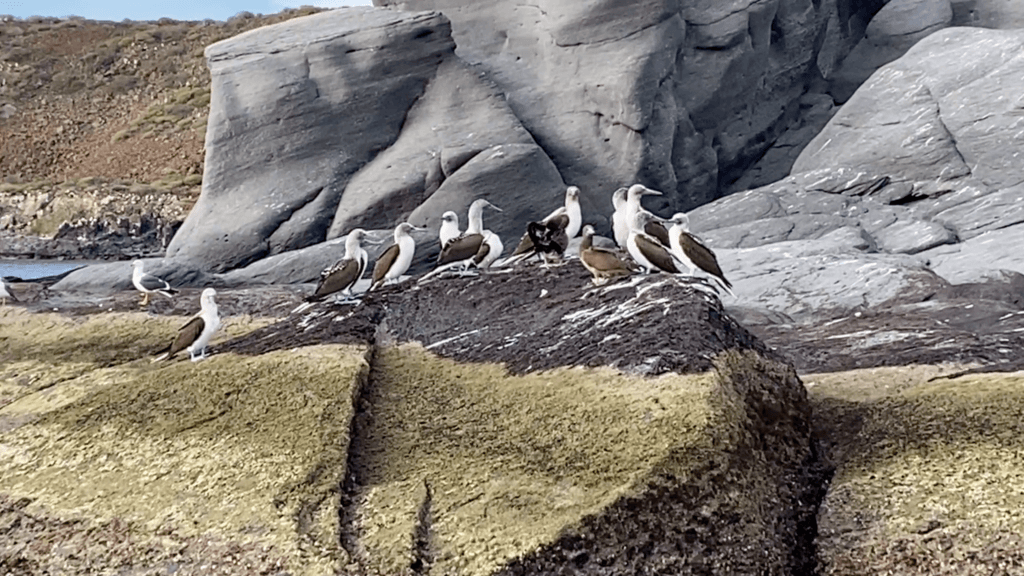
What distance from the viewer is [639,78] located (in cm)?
3444

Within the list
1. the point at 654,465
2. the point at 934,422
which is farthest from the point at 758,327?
the point at 654,465

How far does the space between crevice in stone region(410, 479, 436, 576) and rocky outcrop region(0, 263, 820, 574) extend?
17 millimetres

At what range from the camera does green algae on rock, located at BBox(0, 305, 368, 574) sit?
853 centimetres

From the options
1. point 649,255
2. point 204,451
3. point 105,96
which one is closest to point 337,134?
point 649,255

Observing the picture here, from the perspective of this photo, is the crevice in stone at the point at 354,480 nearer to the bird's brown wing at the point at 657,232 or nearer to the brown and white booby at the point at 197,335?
the brown and white booby at the point at 197,335

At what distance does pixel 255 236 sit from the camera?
3325cm

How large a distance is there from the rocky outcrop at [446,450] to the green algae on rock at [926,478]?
37cm

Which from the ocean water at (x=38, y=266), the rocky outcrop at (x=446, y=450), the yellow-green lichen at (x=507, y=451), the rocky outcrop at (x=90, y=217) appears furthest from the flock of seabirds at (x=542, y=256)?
the rocky outcrop at (x=90, y=217)

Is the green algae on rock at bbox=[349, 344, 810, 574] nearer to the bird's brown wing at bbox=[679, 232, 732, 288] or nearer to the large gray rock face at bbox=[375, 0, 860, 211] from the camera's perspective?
the bird's brown wing at bbox=[679, 232, 732, 288]

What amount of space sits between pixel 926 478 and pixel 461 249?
7.17m

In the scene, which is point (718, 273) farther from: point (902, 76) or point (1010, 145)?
point (902, 76)

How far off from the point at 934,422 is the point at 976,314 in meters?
6.74

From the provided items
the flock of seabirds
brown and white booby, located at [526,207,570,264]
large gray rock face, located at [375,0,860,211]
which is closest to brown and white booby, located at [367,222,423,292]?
the flock of seabirds

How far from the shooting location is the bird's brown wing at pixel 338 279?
14211mm
